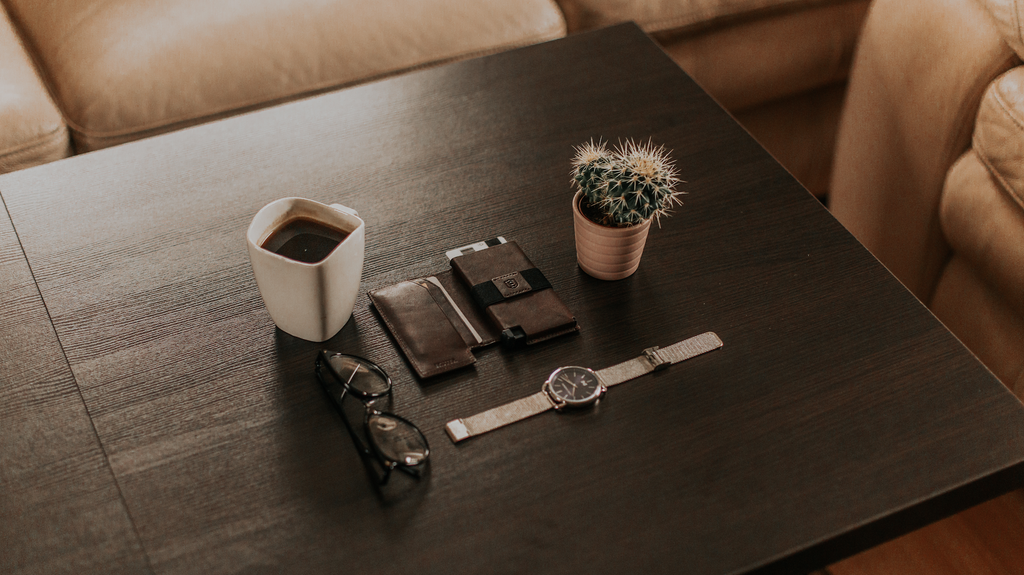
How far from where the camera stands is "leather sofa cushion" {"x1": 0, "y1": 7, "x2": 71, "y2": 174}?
3.92 feet

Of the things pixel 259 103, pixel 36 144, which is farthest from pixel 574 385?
pixel 36 144

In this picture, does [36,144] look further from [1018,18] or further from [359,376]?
[1018,18]

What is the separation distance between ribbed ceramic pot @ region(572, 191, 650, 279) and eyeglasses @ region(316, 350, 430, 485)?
25cm

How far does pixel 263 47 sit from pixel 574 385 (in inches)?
35.4

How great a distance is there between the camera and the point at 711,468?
68cm

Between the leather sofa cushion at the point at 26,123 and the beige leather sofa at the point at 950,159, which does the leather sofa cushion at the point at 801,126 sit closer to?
the beige leather sofa at the point at 950,159

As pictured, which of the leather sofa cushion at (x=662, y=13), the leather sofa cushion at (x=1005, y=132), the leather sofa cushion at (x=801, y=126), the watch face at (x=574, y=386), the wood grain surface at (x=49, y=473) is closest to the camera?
the wood grain surface at (x=49, y=473)

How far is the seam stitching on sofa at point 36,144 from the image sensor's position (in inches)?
47.1

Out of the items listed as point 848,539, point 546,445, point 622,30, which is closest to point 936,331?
point 848,539

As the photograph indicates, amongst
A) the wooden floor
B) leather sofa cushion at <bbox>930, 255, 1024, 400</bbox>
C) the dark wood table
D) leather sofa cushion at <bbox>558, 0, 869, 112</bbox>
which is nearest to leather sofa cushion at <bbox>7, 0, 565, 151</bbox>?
leather sofa cushion at <bbox>558, 0, 869, 112</bbox>

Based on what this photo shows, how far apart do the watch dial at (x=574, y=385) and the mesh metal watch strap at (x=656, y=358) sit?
1 centimetres

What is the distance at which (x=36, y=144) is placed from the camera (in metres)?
1.21

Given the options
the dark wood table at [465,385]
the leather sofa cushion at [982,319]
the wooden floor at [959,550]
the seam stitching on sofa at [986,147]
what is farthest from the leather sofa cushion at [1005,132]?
the wooden floor at [959,550]

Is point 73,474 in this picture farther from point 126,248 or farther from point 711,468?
point 711,468
